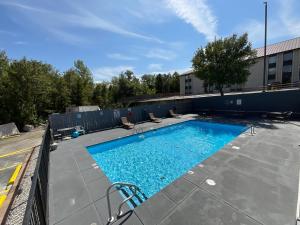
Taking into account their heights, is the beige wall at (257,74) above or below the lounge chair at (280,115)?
above

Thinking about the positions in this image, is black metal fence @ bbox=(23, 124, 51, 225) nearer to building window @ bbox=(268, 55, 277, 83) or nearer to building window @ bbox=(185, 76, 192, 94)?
building window @ bbox=(268, 55, 277, 83)

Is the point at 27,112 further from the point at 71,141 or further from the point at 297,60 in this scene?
the point at 297,60

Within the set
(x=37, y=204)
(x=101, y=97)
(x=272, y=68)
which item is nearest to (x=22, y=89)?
(x=101, y=97)

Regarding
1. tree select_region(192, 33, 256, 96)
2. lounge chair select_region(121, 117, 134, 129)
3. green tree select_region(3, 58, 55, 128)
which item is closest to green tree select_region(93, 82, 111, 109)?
green tree select_region(3, 58, 55, 128)

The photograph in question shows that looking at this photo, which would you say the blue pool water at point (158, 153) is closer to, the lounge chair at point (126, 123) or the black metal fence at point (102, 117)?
the lounge chair at point (126, 123)

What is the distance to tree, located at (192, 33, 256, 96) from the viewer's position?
14039 mm

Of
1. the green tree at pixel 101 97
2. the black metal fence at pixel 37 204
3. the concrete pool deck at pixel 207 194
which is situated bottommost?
the concrete pool deck at pixel 207 194

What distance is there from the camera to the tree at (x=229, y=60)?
1404cm

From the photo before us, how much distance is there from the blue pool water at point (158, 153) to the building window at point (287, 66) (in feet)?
69.9

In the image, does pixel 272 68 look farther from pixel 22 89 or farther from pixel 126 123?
pixel 22 89

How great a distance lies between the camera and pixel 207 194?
3000mm

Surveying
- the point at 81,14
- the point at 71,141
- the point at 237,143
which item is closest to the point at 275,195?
the point at 237,143

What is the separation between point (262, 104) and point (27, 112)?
22.4 m

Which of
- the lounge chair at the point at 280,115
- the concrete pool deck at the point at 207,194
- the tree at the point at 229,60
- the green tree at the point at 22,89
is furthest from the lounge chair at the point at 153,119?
the green tree at the point at 22,89
